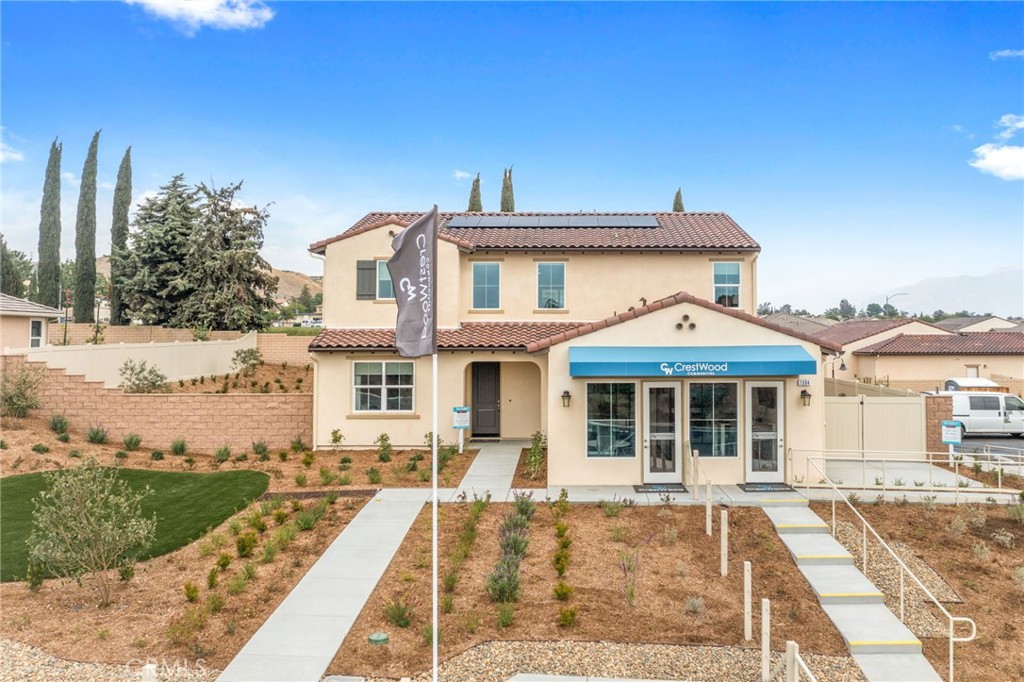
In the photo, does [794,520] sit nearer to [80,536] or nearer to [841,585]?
[841,585]

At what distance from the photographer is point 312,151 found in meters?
28.9

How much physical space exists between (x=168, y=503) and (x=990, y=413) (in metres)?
30.9

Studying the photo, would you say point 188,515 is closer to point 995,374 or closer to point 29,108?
point 29,108

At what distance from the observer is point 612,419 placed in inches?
592

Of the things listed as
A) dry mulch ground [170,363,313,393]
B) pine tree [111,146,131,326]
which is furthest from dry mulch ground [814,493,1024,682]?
pine tree [111,146,131,326]

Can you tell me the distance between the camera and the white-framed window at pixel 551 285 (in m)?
21.5

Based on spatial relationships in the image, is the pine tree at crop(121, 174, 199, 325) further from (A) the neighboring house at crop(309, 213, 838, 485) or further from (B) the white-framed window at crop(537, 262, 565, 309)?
(B) the white-framed window at crop(537, 262, 565, 309)

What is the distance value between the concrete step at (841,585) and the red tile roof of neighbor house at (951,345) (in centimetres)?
3131

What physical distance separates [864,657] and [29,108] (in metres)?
37.2

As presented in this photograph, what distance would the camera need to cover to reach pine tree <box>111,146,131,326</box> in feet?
133

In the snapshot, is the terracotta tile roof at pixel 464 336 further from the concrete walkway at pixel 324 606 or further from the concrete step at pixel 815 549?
the concrete step at pixel 815 549

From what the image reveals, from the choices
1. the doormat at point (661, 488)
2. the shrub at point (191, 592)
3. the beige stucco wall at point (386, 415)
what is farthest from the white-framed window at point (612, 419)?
the shrub at point (191, 592)

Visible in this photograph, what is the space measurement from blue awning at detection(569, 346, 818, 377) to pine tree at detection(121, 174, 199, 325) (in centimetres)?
3508

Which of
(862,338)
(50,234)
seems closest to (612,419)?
(862,338)
